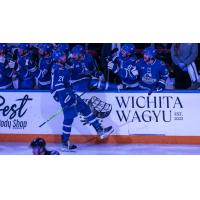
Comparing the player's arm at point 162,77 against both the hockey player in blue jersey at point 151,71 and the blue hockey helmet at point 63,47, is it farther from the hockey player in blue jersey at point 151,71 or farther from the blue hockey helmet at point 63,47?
the blue hockey helmet at point 63,47

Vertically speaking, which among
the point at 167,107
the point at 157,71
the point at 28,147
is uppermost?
the point at 157,71

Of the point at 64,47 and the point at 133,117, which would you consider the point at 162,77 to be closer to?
the point at 133,117

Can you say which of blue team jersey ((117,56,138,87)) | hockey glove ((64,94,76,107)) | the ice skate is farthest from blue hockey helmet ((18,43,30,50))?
the ice skate

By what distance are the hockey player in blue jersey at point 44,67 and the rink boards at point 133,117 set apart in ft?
0.30

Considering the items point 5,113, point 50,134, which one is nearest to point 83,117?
point 50,134

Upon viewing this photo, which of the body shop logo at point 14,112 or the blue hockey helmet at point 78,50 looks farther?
the body shop logo at point 14,112

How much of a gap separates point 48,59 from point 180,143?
1413 millimetres

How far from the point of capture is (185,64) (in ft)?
16.8

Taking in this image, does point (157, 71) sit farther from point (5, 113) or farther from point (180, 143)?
point (5, 113)

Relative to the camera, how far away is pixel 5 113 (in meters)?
5.27

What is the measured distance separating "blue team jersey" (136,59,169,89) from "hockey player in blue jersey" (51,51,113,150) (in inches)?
20.7

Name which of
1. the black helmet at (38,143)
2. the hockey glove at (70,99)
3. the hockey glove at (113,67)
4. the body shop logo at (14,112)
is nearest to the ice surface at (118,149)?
the black helmet at (38,143)

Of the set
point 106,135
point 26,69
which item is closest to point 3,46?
point 26,69

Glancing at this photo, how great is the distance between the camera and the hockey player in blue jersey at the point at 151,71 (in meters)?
5.16
